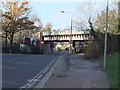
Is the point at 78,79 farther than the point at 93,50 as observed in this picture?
No

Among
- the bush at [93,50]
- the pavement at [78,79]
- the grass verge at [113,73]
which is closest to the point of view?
the grass verge at [113,73]

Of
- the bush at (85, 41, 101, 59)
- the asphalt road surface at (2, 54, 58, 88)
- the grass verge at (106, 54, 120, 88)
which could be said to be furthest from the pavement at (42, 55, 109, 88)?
the bush at (85, 41, 101, 59)

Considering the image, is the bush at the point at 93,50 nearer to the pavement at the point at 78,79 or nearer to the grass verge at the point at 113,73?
the grass verge at the point at 113,73

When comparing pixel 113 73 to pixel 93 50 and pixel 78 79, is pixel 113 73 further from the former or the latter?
pixel 93 50

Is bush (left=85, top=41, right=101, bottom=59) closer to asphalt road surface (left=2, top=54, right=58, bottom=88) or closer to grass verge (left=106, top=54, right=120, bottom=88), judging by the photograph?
asphalt road surface (left=2, top=54, right=58, bottom=88)

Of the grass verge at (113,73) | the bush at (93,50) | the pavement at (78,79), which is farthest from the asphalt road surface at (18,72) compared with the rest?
the bush at (93,50)

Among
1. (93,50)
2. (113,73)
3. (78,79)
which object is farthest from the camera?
(93,50)

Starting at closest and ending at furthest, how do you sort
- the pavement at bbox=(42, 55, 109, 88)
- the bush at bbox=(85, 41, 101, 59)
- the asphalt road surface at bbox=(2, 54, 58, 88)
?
the pavement at bbox=(42, 55, 109, 88) < the asphalt road surface at bbox=(2, 54, 58, 88) < the bush at bbox=(85, 41, 101, 59)

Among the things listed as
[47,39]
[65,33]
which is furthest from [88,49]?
[47,39]

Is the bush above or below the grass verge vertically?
above

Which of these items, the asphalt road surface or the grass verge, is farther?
the asphalt road surface

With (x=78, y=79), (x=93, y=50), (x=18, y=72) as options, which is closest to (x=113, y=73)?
(x=78, y=79)

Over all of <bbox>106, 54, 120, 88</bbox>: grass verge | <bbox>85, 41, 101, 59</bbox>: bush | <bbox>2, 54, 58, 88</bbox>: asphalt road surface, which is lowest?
<bbox>2, 54, 58, 88</bbox>: asphalt road surface

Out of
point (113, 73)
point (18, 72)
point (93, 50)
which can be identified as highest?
point (93, 50)
